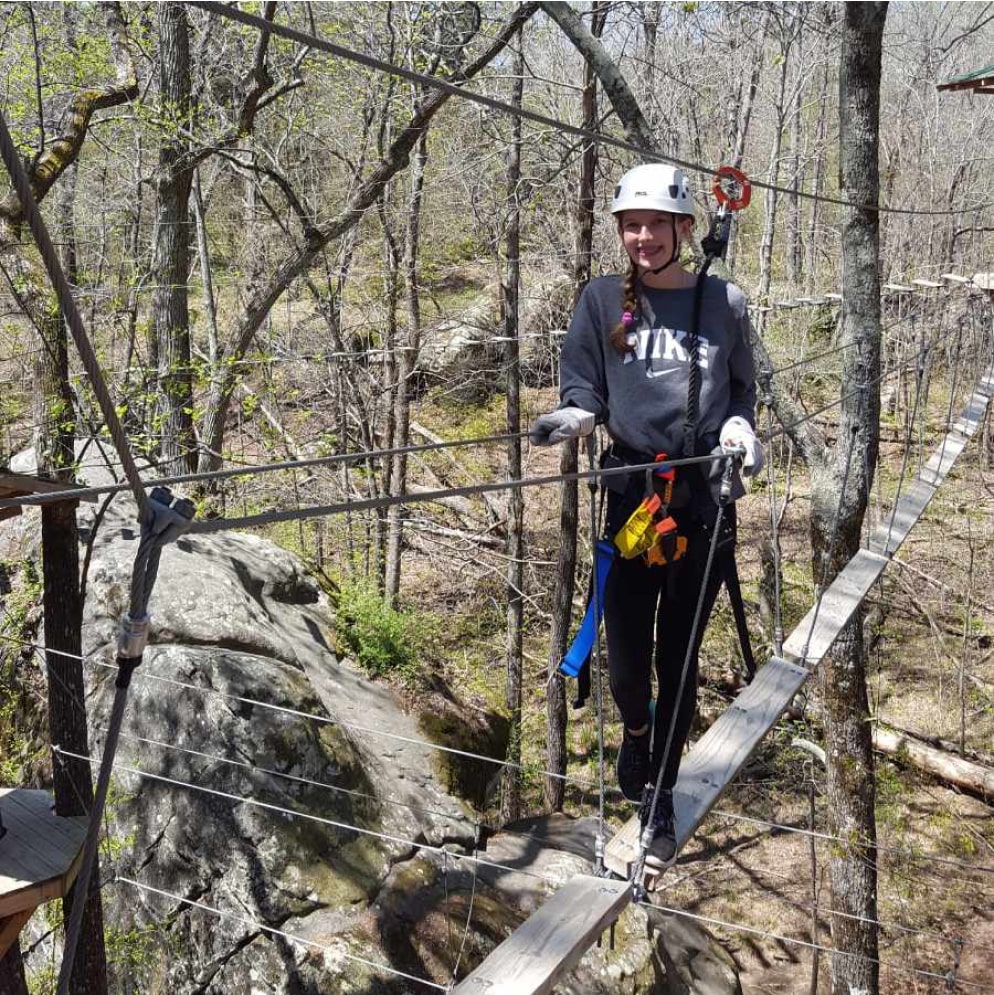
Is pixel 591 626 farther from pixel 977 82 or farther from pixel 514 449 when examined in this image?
pixel 514 449

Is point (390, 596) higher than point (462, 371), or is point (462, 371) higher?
point (462, 371)

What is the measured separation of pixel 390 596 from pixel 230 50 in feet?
16.3

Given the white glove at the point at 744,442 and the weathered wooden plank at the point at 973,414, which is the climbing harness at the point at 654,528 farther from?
the weathered wooden plank at the point at 973,414

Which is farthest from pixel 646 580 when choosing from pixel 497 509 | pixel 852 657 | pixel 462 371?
pixel 462 371

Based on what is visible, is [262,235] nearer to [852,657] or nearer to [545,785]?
[545,785]

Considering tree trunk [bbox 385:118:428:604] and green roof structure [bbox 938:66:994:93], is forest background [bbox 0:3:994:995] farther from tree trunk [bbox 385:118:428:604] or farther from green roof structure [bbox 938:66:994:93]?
green roof structure [bbox 938:66:994:93]

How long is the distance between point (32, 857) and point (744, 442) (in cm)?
181

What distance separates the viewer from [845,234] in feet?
13.6

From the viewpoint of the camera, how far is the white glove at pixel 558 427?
1.85m

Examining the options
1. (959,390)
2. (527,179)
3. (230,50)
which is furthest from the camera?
(959,390)

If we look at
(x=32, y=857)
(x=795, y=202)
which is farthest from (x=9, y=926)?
(x=795, y=202)

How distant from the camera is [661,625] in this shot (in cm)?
207

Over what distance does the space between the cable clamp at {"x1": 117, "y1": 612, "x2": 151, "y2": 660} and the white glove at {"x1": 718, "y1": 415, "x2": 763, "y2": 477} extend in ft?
3.93

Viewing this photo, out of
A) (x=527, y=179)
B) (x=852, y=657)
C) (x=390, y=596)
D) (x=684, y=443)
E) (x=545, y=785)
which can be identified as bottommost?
(x=545, y=785)
